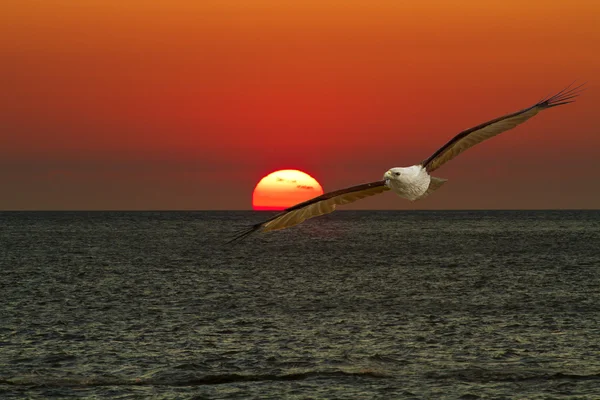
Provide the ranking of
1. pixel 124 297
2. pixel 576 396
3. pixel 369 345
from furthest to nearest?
1. pixel 124 297
2. pixel 369 345
3. pixel 576 396

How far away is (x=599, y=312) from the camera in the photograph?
Result: 5172 centimetres

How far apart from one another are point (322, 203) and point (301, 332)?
27.5 meters

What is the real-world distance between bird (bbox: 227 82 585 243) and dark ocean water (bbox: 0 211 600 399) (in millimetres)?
14695

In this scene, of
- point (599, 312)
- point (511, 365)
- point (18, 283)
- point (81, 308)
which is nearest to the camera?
point (511, 365)

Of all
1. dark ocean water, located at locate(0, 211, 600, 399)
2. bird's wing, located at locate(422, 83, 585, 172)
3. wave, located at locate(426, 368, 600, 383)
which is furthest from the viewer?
wave, located at locate(426, 368, 600, 383)

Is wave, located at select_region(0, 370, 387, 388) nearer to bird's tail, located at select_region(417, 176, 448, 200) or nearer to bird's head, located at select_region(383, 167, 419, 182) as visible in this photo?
bird's tail, located at select_region(417, 176, 448, 200)

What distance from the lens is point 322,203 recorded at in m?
16.5

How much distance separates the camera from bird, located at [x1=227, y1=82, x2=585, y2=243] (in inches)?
598

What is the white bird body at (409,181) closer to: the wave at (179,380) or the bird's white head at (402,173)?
the bird's white head at (402,173)

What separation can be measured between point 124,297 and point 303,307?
14.7 metres

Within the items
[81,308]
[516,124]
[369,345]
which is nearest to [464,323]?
[369,345]

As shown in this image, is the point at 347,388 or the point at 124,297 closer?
the point at 347,388

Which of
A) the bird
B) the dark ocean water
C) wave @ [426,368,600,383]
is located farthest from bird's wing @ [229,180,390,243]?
wave @ [426,368,600,383]

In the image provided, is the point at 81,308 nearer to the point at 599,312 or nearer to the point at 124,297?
the point at 124,297
